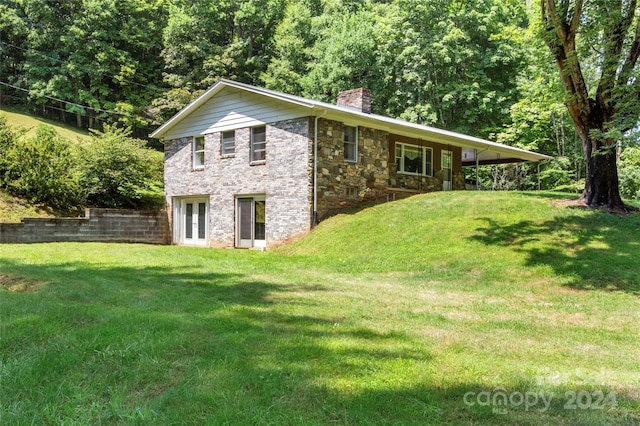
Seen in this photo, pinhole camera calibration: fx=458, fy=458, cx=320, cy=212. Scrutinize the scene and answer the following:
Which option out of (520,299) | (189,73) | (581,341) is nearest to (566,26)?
(520,299)

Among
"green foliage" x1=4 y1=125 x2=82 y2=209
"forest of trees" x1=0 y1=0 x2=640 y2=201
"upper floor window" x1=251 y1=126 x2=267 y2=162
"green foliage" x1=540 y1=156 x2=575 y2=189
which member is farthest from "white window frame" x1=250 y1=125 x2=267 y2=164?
"green foliage" x1=540 y1=156 x2=575 y2=189

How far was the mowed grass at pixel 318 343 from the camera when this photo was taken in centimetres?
288

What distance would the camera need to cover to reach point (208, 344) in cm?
391

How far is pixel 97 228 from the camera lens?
55.5 feet

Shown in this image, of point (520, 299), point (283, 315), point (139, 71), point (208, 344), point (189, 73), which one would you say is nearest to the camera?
point (208, 344)

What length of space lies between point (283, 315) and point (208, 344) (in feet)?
4.41

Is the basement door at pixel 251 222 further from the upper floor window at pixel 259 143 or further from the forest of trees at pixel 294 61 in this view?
the forest of trees at pixel 294 61

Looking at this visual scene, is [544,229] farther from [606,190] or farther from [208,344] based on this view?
[208,344]

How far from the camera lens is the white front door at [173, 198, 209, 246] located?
18688 millimetres

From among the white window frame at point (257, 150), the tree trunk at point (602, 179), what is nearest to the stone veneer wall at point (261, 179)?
the white window frame at point (257, 150)

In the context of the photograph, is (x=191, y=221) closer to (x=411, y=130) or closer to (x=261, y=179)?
(x=261, y=179)

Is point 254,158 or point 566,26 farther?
point 254,158

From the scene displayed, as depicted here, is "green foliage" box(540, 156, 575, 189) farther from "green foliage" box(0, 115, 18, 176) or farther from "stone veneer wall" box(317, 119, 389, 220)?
"green foliage" box(0, 115, 18, 176)

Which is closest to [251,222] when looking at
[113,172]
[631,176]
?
[113,172]
